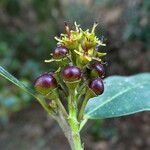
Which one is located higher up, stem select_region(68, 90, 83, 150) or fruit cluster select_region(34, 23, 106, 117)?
fruit cluster select_region(34, 23, 106, 117)

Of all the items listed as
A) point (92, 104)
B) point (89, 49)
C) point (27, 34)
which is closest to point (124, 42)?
point (27, 34)

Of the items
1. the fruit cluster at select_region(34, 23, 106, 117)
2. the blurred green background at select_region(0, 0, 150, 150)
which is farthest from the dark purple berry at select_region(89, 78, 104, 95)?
the blurred green background at select_region(0, 0, 150, 150)

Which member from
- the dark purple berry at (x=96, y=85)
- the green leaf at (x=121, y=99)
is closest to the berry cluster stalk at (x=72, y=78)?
the dark purple berry at (x=96, y=85)

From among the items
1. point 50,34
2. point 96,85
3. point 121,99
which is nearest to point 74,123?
point 96,85

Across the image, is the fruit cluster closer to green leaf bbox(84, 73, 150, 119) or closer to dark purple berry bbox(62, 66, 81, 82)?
dark purple berry bbox(62, 66, 81, 82)

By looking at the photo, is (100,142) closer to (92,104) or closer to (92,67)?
(92,104)
